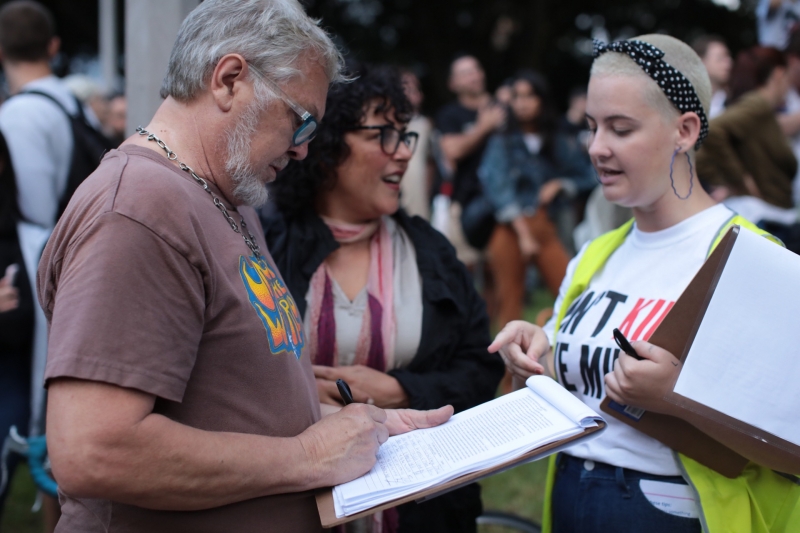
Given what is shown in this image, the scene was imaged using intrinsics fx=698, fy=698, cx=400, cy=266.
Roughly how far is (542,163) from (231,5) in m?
4.61

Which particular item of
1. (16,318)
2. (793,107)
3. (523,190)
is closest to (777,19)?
(793,107)

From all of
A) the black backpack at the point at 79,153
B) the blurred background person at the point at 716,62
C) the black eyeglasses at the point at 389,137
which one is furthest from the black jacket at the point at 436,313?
the blurred background person at the point at 716,62

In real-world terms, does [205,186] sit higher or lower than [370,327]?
higher

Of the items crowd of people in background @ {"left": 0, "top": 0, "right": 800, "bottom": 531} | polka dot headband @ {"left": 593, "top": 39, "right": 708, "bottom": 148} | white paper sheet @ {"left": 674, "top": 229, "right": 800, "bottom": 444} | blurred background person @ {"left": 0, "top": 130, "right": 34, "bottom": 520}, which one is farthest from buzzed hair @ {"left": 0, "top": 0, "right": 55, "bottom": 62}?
white paper sheet @ {"left": 674, "top": 229, "right": 800, "bottom": 444}

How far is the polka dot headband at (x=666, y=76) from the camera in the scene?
1.84 m

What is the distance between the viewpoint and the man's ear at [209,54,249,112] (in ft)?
4.80

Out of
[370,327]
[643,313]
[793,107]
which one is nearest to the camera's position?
[643,313]

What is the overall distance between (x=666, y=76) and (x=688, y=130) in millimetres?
164

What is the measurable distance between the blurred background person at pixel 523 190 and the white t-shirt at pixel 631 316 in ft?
11.1

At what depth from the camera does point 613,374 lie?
1717mm

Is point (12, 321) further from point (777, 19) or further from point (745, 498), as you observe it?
point (777, 19)

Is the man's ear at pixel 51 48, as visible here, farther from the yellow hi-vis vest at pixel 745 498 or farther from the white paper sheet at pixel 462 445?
the yellow hi-vis vest at pixel 745 498

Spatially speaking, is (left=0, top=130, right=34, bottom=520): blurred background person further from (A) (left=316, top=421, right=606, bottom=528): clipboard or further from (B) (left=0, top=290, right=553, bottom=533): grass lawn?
(A) (left=316, top=421, right=606, bottom=528): clipboard

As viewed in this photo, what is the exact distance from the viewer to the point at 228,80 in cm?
148
